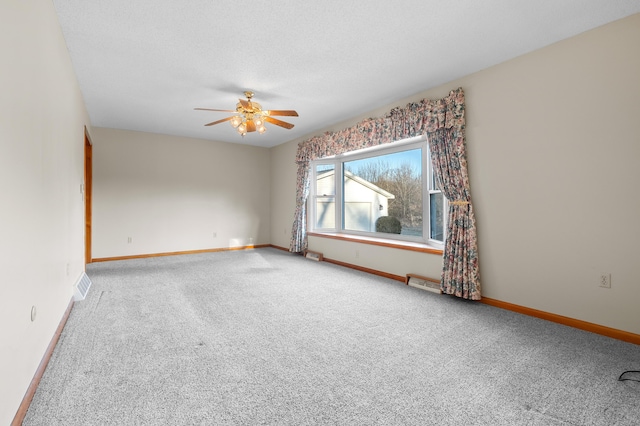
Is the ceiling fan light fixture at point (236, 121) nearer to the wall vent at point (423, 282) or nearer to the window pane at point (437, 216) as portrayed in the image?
the window pane at point (437, 216)

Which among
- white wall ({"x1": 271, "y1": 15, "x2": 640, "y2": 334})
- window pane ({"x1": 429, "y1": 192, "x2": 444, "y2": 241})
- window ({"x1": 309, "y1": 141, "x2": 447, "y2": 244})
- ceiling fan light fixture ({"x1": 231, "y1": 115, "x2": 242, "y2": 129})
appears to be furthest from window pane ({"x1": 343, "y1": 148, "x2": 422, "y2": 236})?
ceiling fan light fixture ({"x1": 231, "y1": 115, "x2": 242, "y2": 129})

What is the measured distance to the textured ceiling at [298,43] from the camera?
227 cm

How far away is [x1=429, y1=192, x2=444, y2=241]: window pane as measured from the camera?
13.5ft

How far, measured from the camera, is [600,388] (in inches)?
69.6

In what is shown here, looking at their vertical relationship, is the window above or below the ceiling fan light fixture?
below

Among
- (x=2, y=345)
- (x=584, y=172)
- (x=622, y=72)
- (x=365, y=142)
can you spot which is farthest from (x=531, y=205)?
(x=2, y=345)

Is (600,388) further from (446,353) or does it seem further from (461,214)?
(461,214)

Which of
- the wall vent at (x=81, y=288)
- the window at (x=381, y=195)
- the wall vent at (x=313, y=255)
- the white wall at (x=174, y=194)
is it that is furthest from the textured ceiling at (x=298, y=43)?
the wall vent at (x=313, y=255)

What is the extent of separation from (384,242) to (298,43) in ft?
9.81

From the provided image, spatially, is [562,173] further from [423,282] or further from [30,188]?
[30,188]

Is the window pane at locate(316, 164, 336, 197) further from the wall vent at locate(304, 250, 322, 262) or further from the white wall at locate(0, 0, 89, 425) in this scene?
the white wall at locate(0, 0, 89, 425)

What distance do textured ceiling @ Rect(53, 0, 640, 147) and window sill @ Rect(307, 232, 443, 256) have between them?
2.03m

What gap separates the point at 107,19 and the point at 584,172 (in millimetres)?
4114

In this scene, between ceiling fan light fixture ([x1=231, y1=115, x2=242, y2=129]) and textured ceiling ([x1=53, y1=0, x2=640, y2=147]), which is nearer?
textured ceiling ([x1=53, y1=0, x2=640, y2=147])
